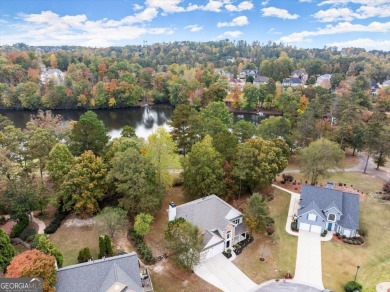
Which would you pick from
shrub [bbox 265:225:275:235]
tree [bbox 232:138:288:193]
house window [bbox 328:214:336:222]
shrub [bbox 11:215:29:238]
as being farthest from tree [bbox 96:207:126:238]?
house window [bbox 328:214:336:222]

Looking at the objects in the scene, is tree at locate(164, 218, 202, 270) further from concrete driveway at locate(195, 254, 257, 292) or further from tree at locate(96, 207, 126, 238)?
tree at locate(96, 207, 126, 238)

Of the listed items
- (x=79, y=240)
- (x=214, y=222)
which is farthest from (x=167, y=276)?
(x=79, y=240)

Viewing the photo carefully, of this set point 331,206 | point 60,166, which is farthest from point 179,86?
point 331,206

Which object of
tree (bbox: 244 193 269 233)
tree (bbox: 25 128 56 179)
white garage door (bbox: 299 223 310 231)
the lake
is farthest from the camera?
the lake

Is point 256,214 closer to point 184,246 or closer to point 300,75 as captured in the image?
point 184,246

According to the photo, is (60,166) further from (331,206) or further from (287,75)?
(287,75)
